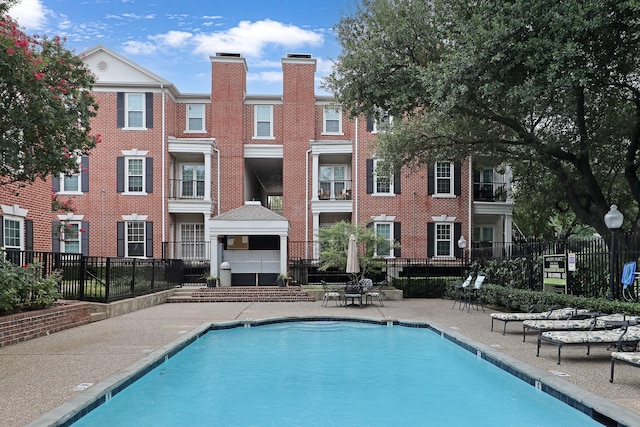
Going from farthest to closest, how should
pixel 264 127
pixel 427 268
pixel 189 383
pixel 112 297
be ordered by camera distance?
pixel 264 127 → pixel 427 268 → pixel 112 297 → pixel 189 383

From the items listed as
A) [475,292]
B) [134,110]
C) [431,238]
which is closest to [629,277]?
[475,292]

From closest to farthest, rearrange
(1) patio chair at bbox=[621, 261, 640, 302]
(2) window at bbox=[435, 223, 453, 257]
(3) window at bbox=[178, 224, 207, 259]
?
(1) patio chair at bbox=[621, 261, 640, 302], (2) window at bbox=[435, 223, 453, 257], (3) window at bbox=[178, 224, 207, 259]

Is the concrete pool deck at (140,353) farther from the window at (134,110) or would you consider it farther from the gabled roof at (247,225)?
Answer: the window at (134,110)

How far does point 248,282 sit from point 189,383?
1550 cm

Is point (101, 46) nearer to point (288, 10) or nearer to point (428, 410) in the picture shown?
point (288, 10)

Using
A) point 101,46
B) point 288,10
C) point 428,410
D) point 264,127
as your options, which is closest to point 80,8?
point 288,10

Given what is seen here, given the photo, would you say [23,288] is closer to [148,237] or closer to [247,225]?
[247,225]

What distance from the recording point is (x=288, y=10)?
17906 mm

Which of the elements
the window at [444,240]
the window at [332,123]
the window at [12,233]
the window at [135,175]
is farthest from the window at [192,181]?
the window at [444,240]

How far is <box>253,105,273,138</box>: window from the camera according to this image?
2738 cm

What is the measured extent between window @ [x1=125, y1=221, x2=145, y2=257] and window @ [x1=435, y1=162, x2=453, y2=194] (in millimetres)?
15078

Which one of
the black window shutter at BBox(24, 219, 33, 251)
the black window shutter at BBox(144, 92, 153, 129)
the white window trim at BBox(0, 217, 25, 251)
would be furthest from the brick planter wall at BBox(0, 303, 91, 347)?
the black window shutter at BBox(144, 92, 153, 129)

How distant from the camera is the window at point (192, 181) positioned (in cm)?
2670

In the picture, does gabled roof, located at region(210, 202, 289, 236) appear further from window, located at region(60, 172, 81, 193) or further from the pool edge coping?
the pool edge coping
